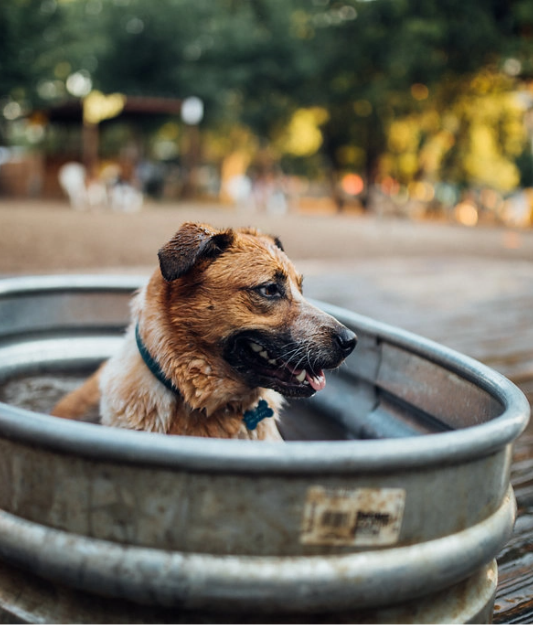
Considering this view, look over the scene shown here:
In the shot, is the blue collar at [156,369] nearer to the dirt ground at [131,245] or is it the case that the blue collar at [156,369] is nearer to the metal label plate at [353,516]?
the metal label plate at [353,516]

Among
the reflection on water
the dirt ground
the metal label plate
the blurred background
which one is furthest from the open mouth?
the blurred background

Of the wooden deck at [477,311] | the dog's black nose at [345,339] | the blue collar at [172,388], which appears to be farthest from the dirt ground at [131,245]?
the dog's black nose at [345,339]

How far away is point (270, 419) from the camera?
299cm

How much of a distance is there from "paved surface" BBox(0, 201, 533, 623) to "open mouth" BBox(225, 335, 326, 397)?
1.01 meters

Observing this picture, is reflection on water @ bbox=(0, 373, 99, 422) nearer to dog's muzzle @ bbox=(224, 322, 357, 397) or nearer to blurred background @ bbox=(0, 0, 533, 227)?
dog's muzzle @ bbox=(224, 322, 357, 397)

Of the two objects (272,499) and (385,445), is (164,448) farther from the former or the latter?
(385,445)

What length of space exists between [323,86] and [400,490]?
40535 mm

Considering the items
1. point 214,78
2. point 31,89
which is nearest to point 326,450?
point 31,89

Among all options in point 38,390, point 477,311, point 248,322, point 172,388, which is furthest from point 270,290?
point 477,311

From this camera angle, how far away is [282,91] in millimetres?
40844

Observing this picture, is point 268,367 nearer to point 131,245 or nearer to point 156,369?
point 156,369

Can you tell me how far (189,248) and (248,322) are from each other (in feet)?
1.27

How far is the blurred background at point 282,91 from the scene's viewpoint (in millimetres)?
30797

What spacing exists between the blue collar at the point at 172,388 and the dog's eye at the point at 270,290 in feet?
1.49
